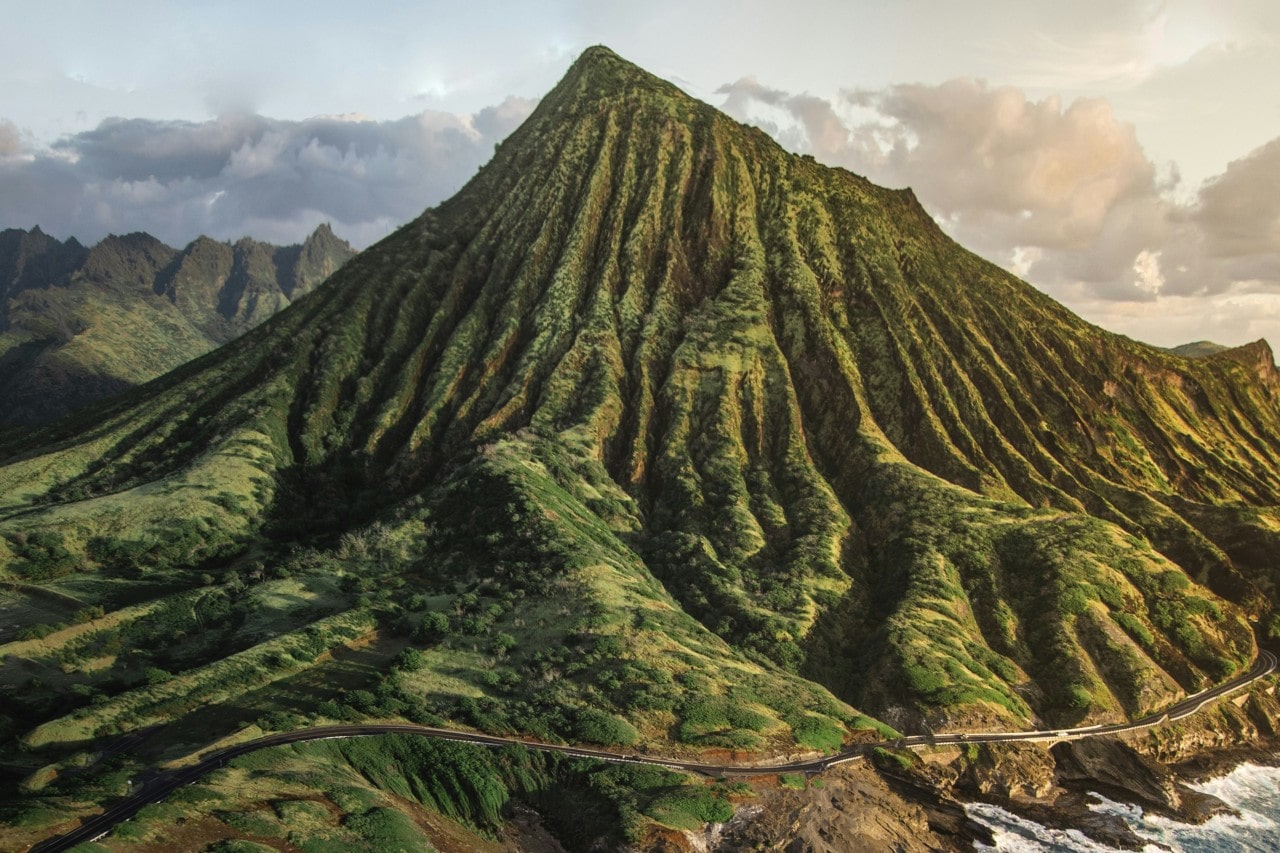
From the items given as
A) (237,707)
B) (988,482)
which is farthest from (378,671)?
(988,482)

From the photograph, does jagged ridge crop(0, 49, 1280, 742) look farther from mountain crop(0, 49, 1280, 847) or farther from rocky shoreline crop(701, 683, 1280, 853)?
rocky shoreline crop(701, 683, 1280, 853)

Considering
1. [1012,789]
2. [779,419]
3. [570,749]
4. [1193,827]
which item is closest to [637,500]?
[779,419]

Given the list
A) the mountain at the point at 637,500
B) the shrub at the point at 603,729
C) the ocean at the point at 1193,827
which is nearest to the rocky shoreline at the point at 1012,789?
the ocean at the point at 1193,827

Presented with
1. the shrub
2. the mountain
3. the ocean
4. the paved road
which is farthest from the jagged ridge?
the shrub

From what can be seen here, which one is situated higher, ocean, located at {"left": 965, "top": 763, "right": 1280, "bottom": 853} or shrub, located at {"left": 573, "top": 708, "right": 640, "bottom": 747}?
shrub, located at {"left": 573, "top": 708, "right": 640, "bottom": 747}

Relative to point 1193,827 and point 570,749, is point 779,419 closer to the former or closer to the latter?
point 1193,827

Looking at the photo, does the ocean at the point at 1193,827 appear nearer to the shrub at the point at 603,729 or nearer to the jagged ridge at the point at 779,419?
the jagged ridge at the point at 779,419
